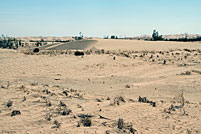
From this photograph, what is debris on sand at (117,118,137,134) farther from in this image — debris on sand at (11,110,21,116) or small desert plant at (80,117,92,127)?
debris on sand at (11,110,21,116)

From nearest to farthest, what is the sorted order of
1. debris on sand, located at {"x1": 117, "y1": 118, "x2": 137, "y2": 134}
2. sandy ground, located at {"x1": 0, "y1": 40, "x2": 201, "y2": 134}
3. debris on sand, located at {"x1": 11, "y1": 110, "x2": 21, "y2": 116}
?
debris on sand, located at {"x1": 117, "y1": 118, "x2": 137, "y2": 134} < sandy ground, located at {"x1": 0, "y1": 40, "x2": 201, "y2": 134} < debris on sand, located at {"x1": 11, "y1": 110, "x2": 21, "y2": 116}

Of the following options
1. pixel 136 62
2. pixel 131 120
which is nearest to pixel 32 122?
pixel 131 120

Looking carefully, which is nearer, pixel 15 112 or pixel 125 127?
pixel 125 127

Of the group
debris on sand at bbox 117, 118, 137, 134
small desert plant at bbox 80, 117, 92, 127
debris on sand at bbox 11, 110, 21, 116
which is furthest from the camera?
debris on sand at bbox 11, 110, 21, 116

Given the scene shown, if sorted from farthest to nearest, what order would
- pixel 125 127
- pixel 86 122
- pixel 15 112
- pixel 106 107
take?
pixel 106 107, pixel 15 112, pixel 86 122, pixel 125 127

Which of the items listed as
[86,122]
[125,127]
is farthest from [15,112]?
[125,127]

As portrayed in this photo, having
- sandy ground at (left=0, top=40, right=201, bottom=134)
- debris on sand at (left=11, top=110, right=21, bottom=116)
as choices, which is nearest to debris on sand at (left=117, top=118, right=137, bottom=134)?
sandy ground at (left=0, top=40, right=201, bottom=134)

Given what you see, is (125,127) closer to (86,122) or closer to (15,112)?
(86,122)

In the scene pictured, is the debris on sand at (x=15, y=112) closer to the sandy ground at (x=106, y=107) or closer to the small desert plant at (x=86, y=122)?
the sandy ground at (x=106, y=107)

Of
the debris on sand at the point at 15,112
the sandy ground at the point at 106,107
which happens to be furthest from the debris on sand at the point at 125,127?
the debris on sand at the point at 15,112

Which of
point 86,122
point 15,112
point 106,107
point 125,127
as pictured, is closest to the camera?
point 125,127

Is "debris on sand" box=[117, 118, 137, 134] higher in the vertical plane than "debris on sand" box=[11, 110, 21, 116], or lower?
lower

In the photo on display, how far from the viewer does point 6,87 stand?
13.2 m

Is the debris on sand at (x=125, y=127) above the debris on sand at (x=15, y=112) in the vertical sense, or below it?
below
